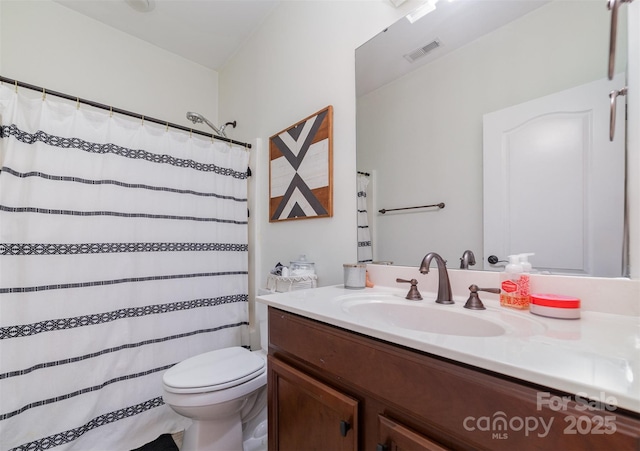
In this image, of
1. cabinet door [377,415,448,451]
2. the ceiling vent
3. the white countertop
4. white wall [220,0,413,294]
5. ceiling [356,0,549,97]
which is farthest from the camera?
white wall [220,0,413,294]

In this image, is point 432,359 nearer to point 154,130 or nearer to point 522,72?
point 522,72

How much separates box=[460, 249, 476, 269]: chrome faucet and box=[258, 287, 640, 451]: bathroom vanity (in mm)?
131

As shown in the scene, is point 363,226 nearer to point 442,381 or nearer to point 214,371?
point 442,381

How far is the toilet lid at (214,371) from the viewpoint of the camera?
111cm

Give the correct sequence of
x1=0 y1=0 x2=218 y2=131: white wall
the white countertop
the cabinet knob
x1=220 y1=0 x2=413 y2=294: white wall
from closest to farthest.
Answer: the white countertop, the cabinet knob, x1=220 y1=0 x2=413 y2=294: white wall, x1=0 y1=0 x2=218 y2=131: white wall

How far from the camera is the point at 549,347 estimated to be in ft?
1.62

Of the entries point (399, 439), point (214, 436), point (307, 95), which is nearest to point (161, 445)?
point (214, 436)

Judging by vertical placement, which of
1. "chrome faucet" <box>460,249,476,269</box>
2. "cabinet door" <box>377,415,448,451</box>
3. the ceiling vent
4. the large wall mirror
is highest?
the ceiling vent

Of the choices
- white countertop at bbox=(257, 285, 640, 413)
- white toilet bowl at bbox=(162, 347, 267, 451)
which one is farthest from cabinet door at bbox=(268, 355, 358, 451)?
white toilet bowl at bbox=(162, 347, 267, 451)

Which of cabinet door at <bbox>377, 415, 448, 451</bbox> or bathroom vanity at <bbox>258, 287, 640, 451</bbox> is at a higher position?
bathroom vanity at <bbox>258, 287, 640, 451</bbox>

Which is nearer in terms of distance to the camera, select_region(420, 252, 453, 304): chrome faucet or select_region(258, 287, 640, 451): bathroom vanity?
select_region(258, 287, 640, 451): bathroom vanity

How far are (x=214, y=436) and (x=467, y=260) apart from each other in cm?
132

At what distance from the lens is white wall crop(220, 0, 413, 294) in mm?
1335

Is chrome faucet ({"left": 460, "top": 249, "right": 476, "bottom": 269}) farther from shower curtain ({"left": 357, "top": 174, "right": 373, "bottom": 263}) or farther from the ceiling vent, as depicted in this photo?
the ceiling vent
